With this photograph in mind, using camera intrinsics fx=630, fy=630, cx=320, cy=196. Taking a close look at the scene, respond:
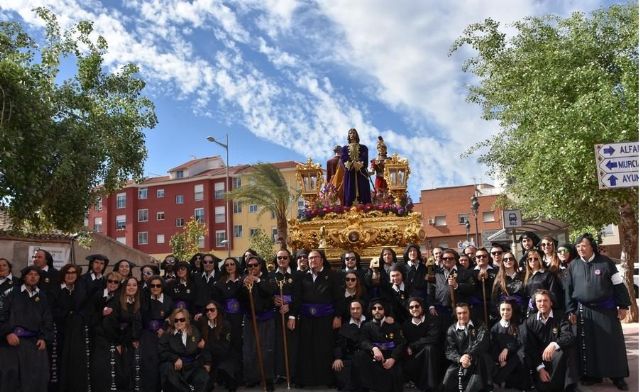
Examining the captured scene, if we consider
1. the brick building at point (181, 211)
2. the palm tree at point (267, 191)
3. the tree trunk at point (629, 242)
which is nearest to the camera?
the tree trunk at point (629, 242)

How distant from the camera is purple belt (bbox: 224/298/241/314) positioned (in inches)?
360

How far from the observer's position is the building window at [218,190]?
172 feet

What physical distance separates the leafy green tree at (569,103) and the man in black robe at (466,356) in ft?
18.9

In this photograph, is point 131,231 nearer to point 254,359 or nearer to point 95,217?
point 95,217

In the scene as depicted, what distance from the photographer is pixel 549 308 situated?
7918 millimetres

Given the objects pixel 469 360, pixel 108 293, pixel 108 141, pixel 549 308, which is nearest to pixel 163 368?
pixel 108 293

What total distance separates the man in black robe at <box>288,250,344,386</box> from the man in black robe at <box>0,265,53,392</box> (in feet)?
10.4

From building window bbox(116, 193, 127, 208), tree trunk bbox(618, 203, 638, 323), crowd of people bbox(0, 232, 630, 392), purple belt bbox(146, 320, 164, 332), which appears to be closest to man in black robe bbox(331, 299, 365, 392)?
crowd of people bbox(0, 232, 630, 392)

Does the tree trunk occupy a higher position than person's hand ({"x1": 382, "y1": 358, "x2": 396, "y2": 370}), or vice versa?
the tree trunk

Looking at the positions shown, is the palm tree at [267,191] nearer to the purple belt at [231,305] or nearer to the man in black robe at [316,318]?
the purple belt at [231,305]

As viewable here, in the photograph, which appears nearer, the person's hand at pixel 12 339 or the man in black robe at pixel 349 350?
the person's hand at pixel 12 339

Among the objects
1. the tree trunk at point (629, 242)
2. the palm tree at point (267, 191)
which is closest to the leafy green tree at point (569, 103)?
the tree trunk at point (629, 242)

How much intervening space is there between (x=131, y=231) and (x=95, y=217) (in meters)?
4.08

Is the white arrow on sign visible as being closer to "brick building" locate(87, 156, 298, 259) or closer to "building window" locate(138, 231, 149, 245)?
"brick building" locate(87, 156, 298, 259)
